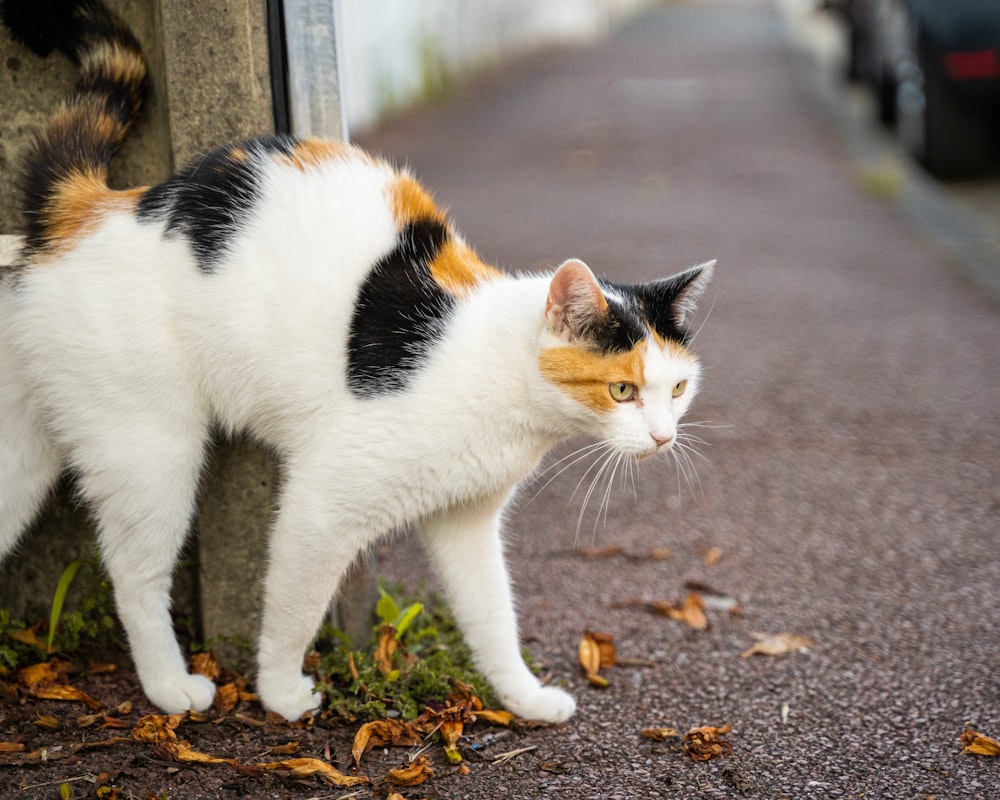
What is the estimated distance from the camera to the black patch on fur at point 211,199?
2.64 meters

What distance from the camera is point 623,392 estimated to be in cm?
262

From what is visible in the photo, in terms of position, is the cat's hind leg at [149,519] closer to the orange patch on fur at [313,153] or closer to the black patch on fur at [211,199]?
the black patch on fur at [211,199]

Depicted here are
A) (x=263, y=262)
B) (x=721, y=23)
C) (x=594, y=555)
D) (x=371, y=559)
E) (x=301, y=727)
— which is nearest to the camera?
(x=263, y=262)

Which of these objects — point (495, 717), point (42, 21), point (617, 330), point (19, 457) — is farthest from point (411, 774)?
point (42, 21)

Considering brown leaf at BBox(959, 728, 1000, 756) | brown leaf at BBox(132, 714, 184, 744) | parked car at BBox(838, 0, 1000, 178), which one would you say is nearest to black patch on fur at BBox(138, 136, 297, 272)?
brown leaf at BBox(132, 714, 184, 744)

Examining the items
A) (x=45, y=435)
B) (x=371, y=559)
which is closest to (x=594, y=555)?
(x=371, y=559)

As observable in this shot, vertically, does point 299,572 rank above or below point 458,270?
below

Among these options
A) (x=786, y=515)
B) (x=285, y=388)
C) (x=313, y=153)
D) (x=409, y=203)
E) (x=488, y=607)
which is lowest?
(x=786, y=515)

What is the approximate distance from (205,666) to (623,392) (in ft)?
4.61

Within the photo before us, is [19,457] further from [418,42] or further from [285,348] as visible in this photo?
[418,42]

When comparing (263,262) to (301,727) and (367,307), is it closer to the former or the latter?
(367,307)

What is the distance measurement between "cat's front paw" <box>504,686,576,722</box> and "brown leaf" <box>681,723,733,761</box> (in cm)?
32

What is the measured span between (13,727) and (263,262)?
1.28 m

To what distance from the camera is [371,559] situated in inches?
127
